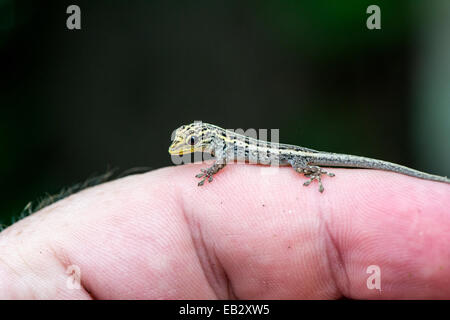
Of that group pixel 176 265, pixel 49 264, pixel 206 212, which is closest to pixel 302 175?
pixel 206 212

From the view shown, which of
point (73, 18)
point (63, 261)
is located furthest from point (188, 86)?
point (63, 261)

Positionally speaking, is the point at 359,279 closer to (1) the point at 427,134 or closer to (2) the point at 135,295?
(2) the point at 135,295

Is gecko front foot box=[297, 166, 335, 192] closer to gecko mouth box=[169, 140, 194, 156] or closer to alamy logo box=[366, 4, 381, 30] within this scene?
gecko mouth box=[169, 140, 194, 156]

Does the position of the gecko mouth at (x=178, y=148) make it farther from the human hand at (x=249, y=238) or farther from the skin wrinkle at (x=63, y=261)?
the skin wrinkle at (x=63, y=261)

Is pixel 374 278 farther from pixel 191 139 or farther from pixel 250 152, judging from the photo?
pixel 191 139

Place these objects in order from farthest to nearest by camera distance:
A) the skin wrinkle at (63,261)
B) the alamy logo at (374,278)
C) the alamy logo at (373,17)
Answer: the alamy logo at (373,17), the alamy logo at (374,278), the skin wrinkle at (63,261)

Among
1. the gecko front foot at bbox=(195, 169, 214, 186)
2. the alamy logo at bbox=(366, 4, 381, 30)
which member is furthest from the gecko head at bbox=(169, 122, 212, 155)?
the alamy logo at bbox=(366, 4, 381, 30)

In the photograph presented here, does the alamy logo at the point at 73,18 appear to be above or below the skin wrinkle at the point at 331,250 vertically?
above

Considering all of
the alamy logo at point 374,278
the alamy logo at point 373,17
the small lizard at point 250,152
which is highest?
the alamy logo at point 373,17

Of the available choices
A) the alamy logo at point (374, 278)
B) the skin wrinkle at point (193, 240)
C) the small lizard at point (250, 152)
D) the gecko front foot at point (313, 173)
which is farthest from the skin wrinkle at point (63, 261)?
the alamy logo at point (374, 278)
